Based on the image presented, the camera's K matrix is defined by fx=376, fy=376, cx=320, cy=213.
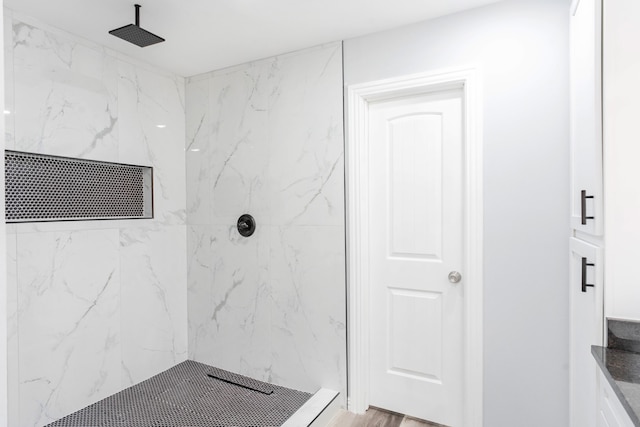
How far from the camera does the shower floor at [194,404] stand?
86.4 inches

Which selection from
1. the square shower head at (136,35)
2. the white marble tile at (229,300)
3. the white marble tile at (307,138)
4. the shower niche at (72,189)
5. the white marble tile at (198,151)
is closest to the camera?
the square shower head at (136,35)

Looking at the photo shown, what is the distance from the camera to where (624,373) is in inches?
45.1

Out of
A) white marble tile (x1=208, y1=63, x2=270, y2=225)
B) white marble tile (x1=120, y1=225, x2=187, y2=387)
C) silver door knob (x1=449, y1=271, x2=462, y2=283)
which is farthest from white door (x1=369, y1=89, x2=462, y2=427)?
white marble tile (x1=120, y1=225, x2=187, y2=387)

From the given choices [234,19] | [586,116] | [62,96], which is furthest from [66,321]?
[586,116]

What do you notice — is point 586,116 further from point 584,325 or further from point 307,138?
point 307,138

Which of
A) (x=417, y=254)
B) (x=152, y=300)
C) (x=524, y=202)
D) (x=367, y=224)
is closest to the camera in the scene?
(x=524, y=202)

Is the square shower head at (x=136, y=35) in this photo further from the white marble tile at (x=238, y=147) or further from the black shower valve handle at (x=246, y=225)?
the black shower valve handle at (x=246, y=225)

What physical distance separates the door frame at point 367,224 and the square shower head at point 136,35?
118 centimetres

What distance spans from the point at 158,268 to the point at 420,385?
6.63ft

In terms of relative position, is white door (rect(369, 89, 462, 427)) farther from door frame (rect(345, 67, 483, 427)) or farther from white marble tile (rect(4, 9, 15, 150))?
white marble tile (rect(4, 9, 15, 150))

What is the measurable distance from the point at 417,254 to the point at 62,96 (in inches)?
92.4

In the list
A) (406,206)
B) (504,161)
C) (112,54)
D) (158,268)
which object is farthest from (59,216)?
(504,161)

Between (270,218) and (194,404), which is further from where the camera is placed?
(270,218)

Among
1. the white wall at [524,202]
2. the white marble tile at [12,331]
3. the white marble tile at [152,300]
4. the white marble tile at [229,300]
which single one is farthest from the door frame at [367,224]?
the white marble tile at [12,331]
